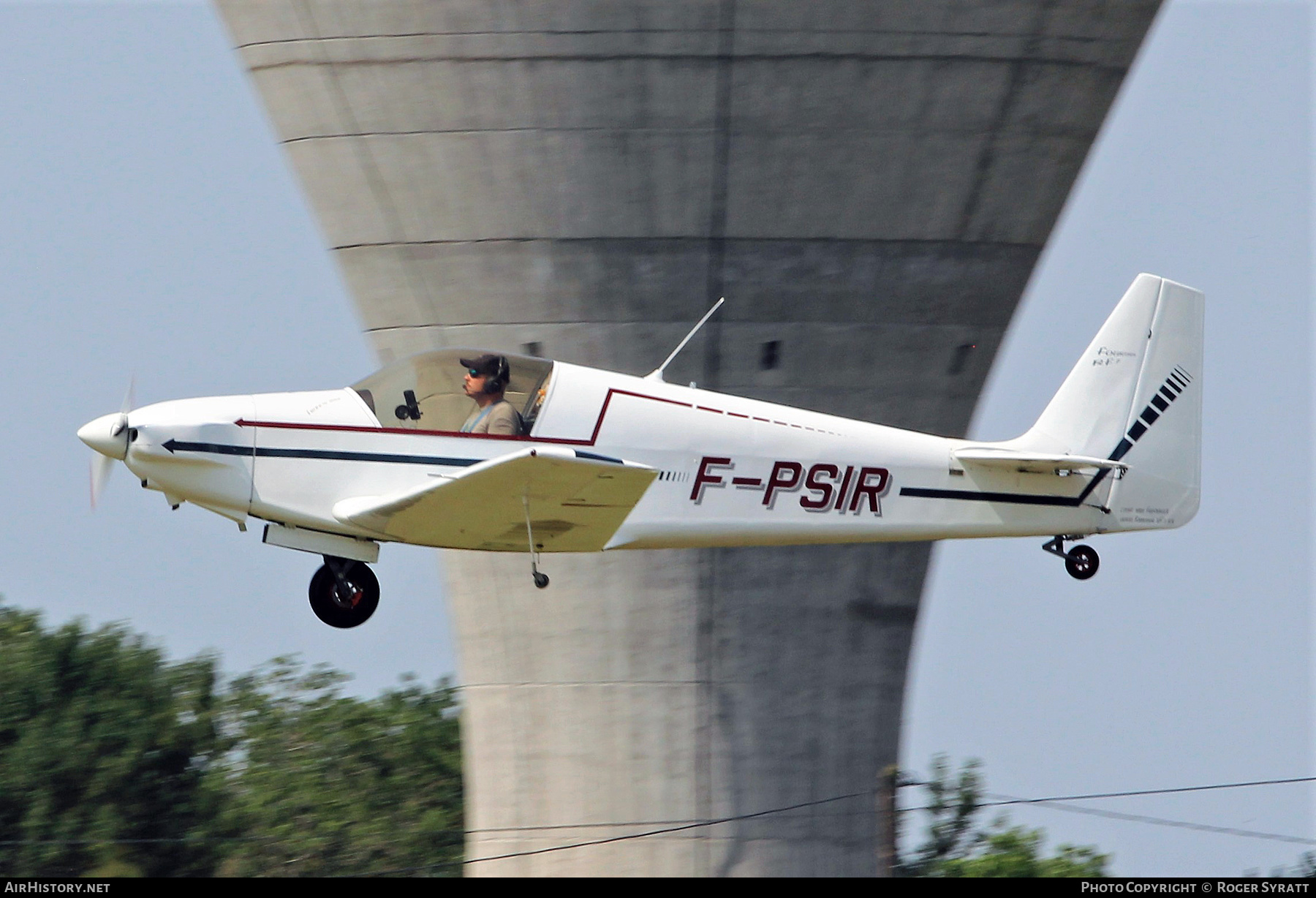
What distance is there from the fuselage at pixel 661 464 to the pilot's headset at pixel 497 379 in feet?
0.79

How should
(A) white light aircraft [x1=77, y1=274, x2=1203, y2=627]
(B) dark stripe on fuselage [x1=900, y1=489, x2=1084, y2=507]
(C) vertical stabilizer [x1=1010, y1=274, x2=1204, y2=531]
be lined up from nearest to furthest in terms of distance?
1. (A) white light aircraft [x1=77, y1=274, x2=1203, y2=627]
2. (B) dark stripe on fuselage [x1=900, y1=489, x2=1084, y2=507]
3. (C) vertical stabilizer [x1=1010, y1=274, x2=1204, y2=531]

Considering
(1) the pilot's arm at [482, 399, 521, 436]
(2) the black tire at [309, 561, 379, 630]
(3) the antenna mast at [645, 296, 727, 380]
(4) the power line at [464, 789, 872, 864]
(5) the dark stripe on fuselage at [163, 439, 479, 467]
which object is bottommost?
(4) the power line at [464, 789, 872, 864]

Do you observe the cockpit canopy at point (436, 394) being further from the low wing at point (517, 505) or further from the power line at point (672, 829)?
the power line at point (672, 829)

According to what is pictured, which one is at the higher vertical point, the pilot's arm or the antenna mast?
the antenna mast

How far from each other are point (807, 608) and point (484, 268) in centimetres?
366

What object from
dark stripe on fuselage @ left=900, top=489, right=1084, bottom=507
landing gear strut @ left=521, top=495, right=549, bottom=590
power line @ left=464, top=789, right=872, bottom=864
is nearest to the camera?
landing gear strut @ left=521, top=495, right=549, bottom=590

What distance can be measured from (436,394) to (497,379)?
1.25 ft

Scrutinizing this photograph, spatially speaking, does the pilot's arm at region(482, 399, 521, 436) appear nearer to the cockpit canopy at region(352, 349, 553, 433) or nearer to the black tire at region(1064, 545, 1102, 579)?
the cockpit canopy at region(352, 349, 553, 433)

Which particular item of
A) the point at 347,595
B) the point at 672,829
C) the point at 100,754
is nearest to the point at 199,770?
the point at 100,754

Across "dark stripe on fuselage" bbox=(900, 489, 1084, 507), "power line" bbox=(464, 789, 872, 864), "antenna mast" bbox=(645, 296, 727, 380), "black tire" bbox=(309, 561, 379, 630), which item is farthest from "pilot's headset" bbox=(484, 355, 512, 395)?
"power line" bbox=(464, 789, 872, 864)

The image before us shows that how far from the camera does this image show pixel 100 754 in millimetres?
32781

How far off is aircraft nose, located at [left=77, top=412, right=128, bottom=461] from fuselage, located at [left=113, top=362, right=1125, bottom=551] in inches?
2.2

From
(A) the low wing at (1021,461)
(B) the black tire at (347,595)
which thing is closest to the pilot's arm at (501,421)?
(B) the black tire at (347,595)

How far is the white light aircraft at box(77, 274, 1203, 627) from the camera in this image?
1216cm
